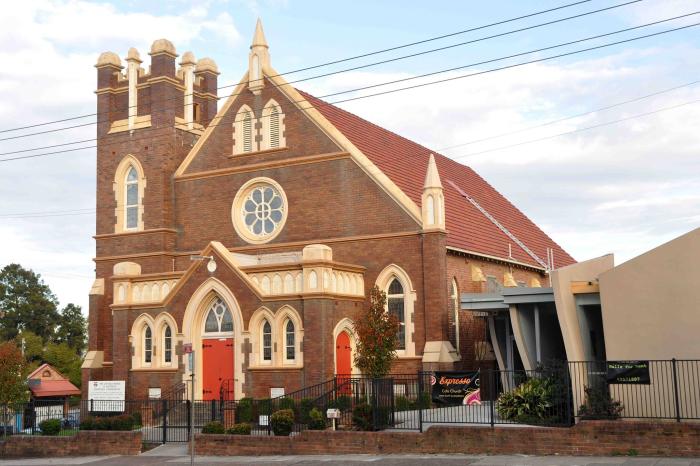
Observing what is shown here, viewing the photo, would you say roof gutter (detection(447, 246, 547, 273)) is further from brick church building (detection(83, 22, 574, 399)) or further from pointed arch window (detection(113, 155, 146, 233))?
pointed arch window (detection(113, 155, 146, 233))

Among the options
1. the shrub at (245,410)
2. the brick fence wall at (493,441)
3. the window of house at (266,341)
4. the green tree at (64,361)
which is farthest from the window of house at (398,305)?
the green tree at (64,361)

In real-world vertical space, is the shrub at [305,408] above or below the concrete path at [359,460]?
above

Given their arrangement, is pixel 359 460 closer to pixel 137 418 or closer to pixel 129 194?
pixel 137 418

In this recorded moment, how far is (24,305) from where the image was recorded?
266 ft

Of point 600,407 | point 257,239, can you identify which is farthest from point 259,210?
point 600,407

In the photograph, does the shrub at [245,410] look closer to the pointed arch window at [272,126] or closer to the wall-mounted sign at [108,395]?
the wall-mounted sign at [108,395]

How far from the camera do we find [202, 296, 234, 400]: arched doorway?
3067cm

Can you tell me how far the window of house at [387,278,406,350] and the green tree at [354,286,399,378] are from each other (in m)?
2.97

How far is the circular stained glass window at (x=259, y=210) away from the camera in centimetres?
3353

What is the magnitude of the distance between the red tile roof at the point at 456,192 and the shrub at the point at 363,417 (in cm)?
1048

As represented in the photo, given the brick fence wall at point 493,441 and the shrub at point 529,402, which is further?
the shrub at point 529,402

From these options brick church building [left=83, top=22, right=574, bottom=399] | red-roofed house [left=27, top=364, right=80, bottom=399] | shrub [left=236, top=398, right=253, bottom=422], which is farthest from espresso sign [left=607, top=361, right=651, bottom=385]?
red-roofed house [left=27, top=364, right=80, bottom=399]

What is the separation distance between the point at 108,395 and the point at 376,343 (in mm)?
9540

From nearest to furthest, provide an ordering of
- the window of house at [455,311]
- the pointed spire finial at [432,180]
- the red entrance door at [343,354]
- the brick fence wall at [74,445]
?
1. the brick fence wall at [74,445]
2. the red entrance door at [343,354]
3. the pointed spire finial at [432,180]
4. the window of house at [455,311]
